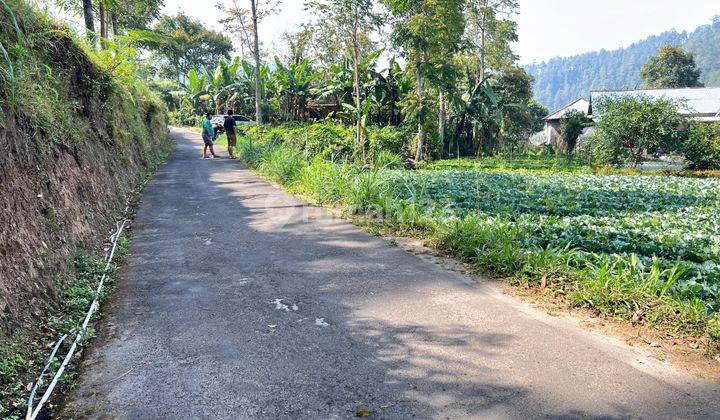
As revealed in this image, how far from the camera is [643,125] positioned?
1967 centimetres

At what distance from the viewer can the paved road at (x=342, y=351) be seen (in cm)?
290

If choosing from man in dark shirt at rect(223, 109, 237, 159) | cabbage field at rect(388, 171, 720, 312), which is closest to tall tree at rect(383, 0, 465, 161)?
man in dark shirt at rect(223, 109, 237, 159)

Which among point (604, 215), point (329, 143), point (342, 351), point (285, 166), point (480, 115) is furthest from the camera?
point (480, 115)

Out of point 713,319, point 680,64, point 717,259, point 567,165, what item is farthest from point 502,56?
point 680,64

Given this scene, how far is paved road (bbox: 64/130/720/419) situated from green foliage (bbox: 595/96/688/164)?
18.6 metres

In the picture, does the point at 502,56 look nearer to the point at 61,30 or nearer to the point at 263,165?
the point at 263,165

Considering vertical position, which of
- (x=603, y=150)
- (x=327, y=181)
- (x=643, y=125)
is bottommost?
(x=327, y=181)

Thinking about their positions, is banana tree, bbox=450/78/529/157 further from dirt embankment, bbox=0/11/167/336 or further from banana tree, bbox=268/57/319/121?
dirt embankment, bbox=0/11/167/336

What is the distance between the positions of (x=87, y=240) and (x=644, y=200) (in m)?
10.7

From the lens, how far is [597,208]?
28.8ft

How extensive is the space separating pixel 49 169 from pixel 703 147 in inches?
945

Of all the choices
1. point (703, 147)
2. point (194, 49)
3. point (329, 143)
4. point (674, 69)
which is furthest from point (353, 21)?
point (674, 69)

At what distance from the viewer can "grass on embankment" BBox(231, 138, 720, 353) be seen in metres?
4.17

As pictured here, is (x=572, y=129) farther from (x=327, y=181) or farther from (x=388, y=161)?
(x=327, y=181)
